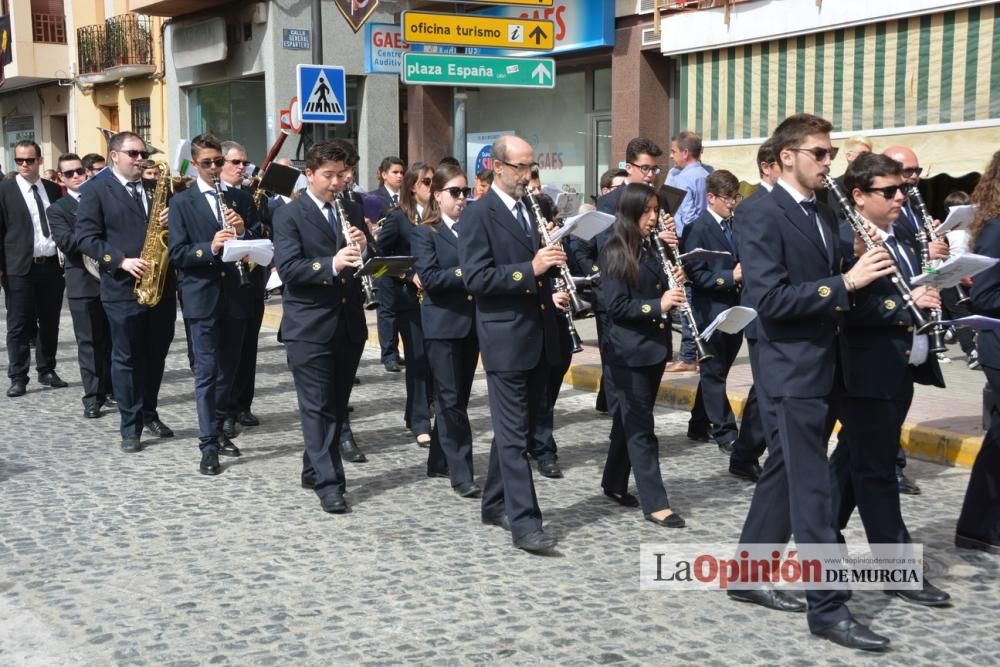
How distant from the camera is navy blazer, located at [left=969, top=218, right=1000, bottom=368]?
5.56 meters

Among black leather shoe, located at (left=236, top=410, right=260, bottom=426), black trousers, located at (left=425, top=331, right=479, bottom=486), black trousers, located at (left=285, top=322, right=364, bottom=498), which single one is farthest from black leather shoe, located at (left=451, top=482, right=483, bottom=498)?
black leather shoe, located at (left=236, top=410, right=260, bottom=426)

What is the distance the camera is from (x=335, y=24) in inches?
971

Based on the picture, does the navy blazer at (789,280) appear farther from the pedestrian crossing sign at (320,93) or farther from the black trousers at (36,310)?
the pedestrian crossing sign at (320,93)

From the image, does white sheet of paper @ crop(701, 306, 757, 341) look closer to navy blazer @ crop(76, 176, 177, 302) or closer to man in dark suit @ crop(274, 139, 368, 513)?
man in dark suit @ crop(274, 139, 368, 513)

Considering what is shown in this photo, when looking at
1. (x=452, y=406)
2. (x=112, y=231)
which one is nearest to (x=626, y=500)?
(x=452, y=406)

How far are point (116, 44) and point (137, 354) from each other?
23.8 meters

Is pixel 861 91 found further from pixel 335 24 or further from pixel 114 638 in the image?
pixel 335 24

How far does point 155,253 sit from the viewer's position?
846cm

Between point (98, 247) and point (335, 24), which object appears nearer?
point (98, 247)

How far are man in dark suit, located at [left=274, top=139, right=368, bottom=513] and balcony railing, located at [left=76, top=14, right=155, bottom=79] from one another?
24098 millimetres

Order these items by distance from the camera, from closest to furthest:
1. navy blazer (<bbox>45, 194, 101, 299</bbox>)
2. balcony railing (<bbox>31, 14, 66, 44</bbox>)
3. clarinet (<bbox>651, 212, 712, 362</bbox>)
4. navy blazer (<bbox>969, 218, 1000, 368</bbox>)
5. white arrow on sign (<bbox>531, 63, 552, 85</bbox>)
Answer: navy blazer (<bbox>969, 218, 1000, 368</bbox>) < clarinet (<bbox>651, 212, 712, 362</bbox>) < navy blazer (<bbox>45, 194, 101, 299</bbox>) < white arrow on sign (<bbox>531, 63, 552, 85</bbox>) < balcony railing (<bbox>31, 14, 66, 44</bbox>)

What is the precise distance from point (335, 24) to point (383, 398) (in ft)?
52.9

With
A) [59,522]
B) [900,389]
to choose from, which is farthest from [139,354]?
[900,389]

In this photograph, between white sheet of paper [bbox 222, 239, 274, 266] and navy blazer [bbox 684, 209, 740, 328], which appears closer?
white sheet of paper [bbox 222, 239, 274, 266]
